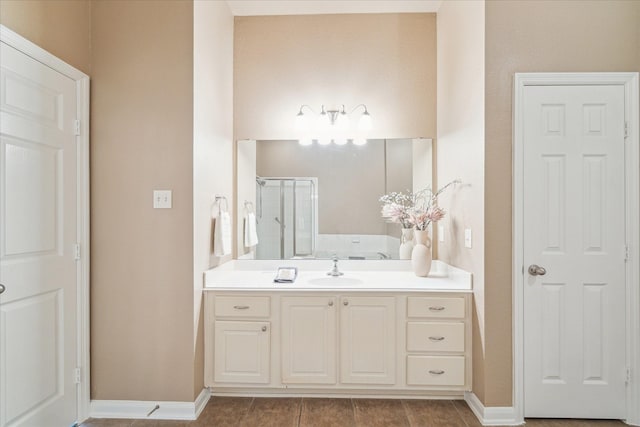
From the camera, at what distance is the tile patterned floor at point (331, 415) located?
94.9 inches

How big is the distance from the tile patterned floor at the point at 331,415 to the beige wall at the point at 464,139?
0.28 m

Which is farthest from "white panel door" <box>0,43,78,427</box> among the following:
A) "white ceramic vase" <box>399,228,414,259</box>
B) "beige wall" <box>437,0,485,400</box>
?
"beige wall" <box>437,0,485,400</box>

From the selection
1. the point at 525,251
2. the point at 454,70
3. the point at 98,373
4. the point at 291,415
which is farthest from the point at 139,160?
the point at 525,251

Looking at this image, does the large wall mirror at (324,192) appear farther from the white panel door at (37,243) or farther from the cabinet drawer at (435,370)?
the white panel door at (37,243)

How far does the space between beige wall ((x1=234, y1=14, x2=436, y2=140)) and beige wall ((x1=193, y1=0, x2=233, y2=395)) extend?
0.18 m

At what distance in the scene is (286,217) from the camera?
11.1ft

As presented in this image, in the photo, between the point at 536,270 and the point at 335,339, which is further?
the point at 335,339

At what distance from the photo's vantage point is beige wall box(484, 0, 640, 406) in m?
2.38

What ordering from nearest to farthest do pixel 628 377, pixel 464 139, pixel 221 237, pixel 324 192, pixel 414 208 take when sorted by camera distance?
pixel 628 377, pixel 464 139, pixel 221 237, pixel 414 208, pixel 324 192

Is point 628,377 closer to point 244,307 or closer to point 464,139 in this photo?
point 464,139

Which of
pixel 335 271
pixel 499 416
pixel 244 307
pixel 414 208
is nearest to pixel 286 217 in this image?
pixel 335 271

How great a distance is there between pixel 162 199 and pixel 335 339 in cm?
145

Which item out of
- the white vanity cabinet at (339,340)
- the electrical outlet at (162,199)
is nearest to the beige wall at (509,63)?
the white vanity cabinet at (339,340)

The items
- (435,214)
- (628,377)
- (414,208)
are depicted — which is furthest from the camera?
(414,208)
